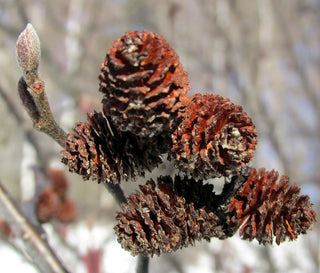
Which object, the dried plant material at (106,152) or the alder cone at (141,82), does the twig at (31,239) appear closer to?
the dried plant material at (106,152)

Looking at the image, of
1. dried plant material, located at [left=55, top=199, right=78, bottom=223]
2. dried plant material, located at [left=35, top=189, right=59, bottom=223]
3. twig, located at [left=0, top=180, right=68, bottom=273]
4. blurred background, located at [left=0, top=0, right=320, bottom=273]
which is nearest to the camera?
twig, located at [left=0, top=180, right=68, bottom=273]

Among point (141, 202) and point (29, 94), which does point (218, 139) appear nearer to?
point (141, 202)

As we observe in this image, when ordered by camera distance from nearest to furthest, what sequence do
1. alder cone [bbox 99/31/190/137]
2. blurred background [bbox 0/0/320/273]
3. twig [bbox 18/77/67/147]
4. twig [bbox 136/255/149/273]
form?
alder cone [bbox 99/31/190/137] < twig [bbox 18/77/67/147] < twig [bbox 136/255/149/273] < blurred background [bbox 0/0/320/273]

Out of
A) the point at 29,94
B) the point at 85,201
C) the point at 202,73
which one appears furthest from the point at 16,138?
the point at 29,94

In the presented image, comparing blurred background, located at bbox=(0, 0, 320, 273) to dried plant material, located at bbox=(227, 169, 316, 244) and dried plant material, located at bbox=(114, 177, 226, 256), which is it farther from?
dried plant material, located at bbox=(227, 169, 316, 244)

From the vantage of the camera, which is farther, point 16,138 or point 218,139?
point 16,138

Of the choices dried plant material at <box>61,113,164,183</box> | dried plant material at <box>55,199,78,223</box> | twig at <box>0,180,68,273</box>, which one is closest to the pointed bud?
dried plant material at <box>61,113,164,183</box>

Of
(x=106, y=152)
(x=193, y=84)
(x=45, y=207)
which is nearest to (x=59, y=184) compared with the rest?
(x=45, y=207)
